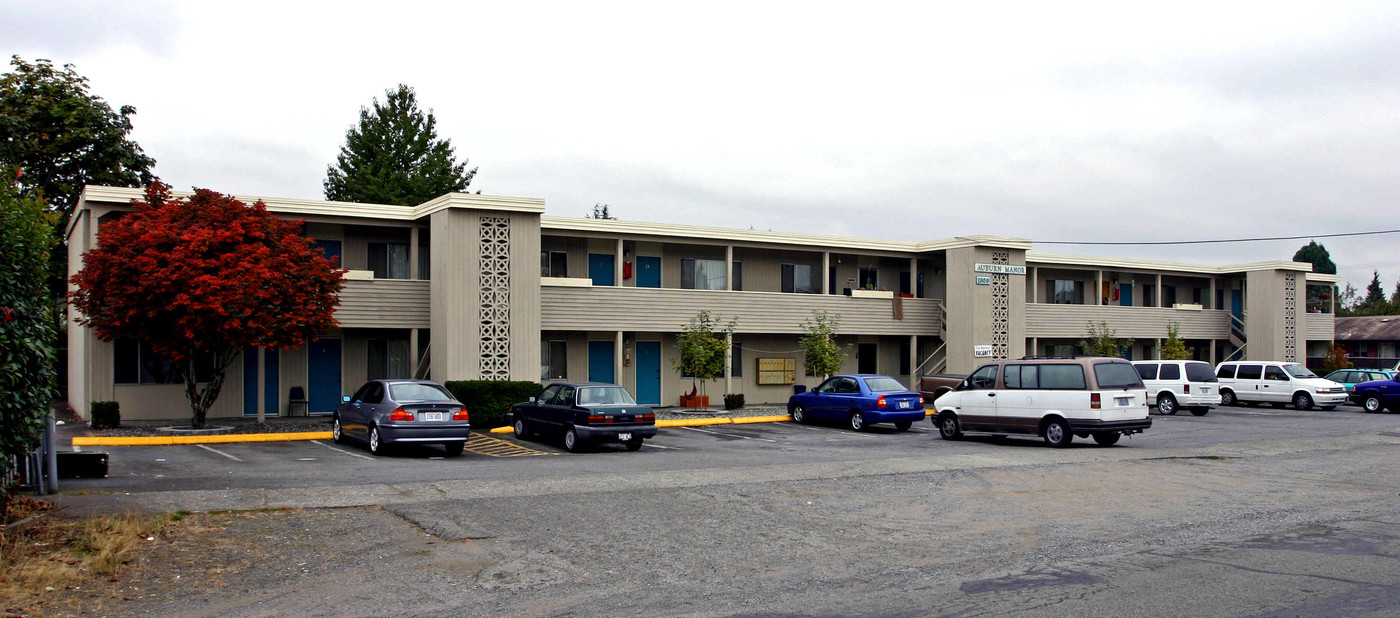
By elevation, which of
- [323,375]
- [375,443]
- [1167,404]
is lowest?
[1167,404]

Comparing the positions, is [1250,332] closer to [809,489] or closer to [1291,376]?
[1291,376]

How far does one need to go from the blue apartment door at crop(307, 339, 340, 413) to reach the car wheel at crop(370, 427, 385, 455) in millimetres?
9478

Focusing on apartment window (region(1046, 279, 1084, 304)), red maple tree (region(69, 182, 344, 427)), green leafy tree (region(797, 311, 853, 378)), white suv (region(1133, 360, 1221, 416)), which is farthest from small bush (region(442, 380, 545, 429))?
apartment window (region(1046, 279, 1084, 304))

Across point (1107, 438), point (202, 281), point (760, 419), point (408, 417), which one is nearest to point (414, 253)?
point (202, 281)

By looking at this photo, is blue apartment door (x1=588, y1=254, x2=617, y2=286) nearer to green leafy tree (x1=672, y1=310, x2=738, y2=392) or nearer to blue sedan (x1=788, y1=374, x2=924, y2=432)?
green leafy tree (x1=672, y1=310, x2=738, y2=392)

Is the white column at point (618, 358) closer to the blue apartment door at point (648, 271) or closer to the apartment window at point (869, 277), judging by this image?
the blue apartment door at point (648, 271)

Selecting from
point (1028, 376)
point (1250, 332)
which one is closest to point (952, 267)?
point (1028, 376)

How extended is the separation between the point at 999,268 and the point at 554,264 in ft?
51.0

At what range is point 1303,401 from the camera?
3397 cm

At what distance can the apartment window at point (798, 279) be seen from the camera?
3447 centimetres

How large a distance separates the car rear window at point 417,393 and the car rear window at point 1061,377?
12.0 meters

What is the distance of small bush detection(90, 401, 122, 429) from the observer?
22031 millimetres

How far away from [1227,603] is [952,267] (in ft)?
91.9

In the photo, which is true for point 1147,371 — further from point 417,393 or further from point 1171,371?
point 417,393
